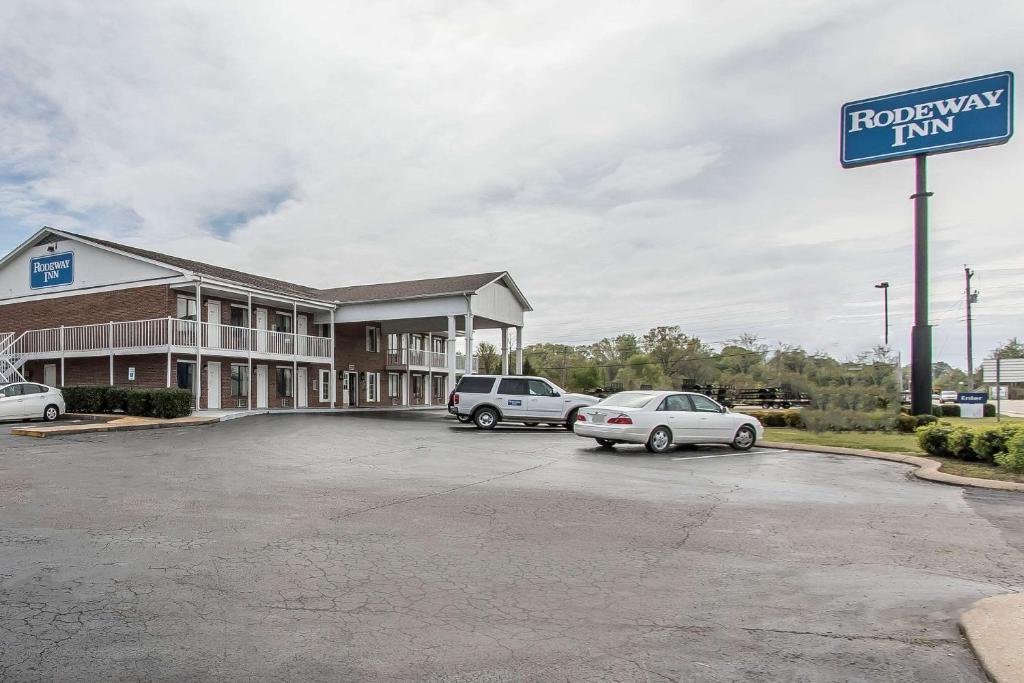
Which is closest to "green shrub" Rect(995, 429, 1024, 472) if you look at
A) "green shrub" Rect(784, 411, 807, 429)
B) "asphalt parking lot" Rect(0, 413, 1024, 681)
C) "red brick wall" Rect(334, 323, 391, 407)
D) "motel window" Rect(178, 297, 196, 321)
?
"asphalt parking lot" Rect(0, 413, 1024, 681)

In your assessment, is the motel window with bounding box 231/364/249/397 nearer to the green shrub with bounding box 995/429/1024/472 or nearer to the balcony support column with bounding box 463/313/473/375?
the balcony support column with bounding box 463/313/473/375

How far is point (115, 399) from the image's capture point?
2556cm

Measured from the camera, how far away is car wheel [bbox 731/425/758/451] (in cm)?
1734

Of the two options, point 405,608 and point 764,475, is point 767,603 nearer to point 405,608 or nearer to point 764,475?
point 405,608

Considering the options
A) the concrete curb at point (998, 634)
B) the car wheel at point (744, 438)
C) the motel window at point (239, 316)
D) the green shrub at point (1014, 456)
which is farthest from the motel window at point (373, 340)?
the concrete curb at point (998, 634)

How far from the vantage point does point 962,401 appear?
3200 centimetres

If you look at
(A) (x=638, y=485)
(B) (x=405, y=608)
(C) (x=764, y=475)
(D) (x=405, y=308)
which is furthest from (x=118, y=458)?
(D) (x=405, y=308)

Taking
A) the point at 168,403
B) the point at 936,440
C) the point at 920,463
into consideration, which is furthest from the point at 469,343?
the point at 920,463

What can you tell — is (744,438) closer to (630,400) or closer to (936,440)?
(630,400)

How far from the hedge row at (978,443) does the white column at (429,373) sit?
3429cm

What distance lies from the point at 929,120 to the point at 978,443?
48.4 ft

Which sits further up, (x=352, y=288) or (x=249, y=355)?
(x=352, y=288)

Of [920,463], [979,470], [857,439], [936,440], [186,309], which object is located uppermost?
[186,309]

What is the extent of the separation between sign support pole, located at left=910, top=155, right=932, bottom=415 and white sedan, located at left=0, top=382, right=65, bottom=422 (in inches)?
1134
